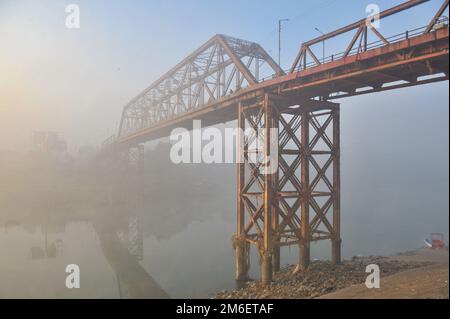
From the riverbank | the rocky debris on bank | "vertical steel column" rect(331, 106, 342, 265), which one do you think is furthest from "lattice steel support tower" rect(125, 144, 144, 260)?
"vertical steel column" rect(331, 106, 342, 265)

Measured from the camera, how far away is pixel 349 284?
1330 centimetres

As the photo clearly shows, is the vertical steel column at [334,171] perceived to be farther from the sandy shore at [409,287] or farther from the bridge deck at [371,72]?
the sandy shore at [409,287]

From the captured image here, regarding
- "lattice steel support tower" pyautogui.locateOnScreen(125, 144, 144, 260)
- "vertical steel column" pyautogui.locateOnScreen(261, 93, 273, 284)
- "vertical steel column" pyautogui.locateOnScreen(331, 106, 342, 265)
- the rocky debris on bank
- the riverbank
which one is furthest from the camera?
"lattice steel support tower" pyautogui.locateOnScreen(125, 144, 144, 260)

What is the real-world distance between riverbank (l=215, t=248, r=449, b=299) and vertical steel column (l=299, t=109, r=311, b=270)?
82 cm

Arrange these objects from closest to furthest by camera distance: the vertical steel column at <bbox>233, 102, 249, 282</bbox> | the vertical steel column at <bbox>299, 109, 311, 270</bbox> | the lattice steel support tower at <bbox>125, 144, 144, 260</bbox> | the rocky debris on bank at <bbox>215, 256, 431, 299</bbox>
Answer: the rocky debris on bank at <bbox>215, 256, 431, 299</bbox> → the vertical steel column at <bbox>299, 109, 311, 270</bbox> → the vertical steel column at <bbox>233, 102, 249, 282</bbox> → the lattice steel support tower at <bbox>125, 144, 144, 260</bbox>

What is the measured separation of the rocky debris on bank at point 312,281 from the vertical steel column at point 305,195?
81 cm

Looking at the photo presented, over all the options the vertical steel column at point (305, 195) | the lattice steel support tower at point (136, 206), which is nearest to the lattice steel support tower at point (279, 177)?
the vertical steel column at point (305, 195)

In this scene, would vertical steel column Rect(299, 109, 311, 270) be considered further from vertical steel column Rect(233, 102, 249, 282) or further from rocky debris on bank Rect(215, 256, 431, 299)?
vertical steel column Rect(233, 102, 249, 282)

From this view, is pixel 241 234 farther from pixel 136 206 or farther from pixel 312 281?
pixel 136 206

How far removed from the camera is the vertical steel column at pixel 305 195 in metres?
16.0

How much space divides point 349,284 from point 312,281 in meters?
1.67

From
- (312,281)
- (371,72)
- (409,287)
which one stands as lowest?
(312,281)

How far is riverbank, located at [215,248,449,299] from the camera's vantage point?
11.1 m

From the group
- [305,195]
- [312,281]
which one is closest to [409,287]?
[312,281]
